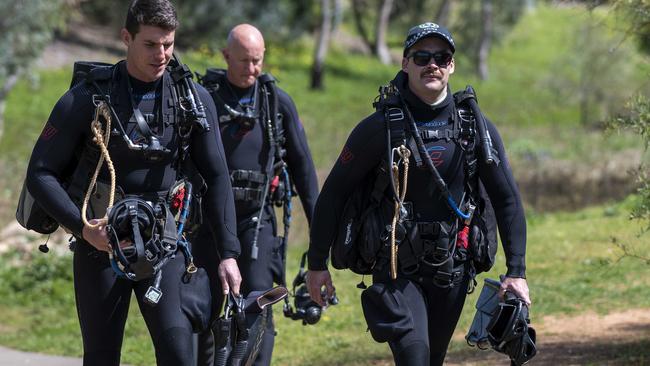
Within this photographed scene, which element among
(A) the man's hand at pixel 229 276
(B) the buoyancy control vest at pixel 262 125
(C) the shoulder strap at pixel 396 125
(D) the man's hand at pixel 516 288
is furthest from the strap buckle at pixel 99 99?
(B) the buoyancy control vest at pixel 262 125

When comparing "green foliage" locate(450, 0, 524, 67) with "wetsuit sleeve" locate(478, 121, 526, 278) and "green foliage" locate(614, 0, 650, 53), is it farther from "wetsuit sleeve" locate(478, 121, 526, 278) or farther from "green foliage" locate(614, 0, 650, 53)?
"wetsuit sleeve" locate(478, 121, 526, 278)

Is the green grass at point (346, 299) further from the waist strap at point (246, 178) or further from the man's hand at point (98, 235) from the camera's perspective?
the man's hand at point (98, 235)

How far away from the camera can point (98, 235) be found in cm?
559

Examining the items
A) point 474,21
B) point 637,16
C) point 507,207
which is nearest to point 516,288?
point 507,207

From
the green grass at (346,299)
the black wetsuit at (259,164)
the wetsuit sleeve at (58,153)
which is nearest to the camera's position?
the wetsuit sleeve at (58,153)

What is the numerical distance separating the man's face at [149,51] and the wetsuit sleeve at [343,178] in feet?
3.11

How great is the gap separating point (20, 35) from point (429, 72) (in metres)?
19.9

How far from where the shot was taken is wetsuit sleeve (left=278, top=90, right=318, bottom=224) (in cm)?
815

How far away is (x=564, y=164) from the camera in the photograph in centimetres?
2123

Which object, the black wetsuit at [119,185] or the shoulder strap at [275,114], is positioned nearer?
the black wetsuit at [119,185]

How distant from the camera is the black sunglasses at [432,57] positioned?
231 inches

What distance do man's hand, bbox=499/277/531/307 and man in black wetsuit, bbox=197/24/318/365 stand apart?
2264 millimetres

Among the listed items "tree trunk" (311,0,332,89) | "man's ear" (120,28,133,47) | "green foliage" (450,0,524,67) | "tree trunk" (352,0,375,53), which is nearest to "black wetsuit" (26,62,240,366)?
"man's ear" (120,28,133,47)

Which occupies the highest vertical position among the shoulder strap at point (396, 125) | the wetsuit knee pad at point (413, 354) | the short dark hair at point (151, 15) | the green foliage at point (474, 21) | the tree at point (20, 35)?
the green foliage at point (474, 21)
